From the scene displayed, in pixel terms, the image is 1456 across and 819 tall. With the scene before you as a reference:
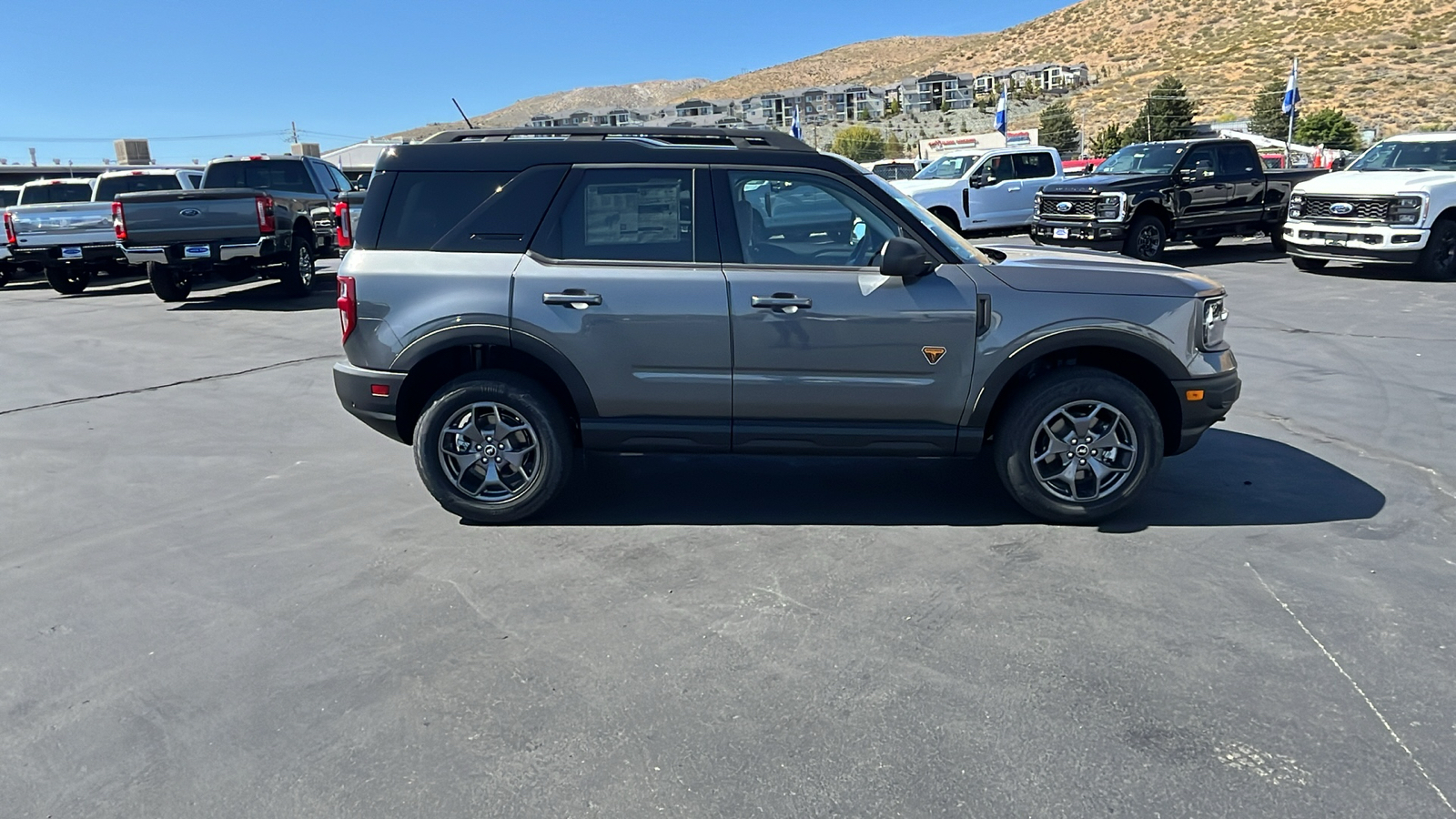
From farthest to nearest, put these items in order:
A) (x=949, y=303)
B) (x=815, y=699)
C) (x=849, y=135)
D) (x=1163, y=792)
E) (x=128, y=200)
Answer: (x=849, y=135) < (x=128, y=200) < (x=949, y=303) < (x=815, y=699) < (x=1163, y=792)

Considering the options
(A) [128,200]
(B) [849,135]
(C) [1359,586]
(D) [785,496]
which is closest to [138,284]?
(A) [128,200]

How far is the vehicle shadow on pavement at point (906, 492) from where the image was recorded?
5098mm

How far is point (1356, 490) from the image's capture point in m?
5.38

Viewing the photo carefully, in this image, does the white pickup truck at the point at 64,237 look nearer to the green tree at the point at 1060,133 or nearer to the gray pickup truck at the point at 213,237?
the gray pickup truck at the point at 213,237

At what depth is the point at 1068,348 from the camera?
490 centimetres

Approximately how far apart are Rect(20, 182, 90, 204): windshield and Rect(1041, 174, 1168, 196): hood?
16.7m

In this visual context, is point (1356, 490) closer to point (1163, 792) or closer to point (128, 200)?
point (1163, 792)

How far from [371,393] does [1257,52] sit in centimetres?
7763

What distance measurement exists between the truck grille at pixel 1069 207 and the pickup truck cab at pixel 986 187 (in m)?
4.19

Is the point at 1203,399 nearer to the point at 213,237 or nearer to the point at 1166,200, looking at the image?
the point at 1166,200

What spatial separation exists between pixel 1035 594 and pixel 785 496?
162cm

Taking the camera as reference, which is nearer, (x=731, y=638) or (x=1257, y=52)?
(x=731, y=638)

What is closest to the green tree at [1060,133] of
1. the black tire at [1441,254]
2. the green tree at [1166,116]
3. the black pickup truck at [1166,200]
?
the green tree at [1166,116]

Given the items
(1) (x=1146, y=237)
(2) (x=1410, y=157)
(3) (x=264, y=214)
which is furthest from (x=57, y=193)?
(2) (x=1410, y=157)
